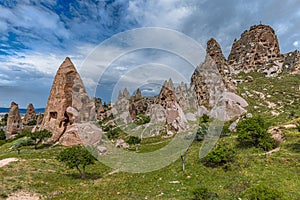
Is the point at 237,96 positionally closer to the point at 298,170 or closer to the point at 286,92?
the point at 286,92

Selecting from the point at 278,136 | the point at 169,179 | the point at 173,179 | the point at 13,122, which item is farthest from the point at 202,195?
the point at 13,122

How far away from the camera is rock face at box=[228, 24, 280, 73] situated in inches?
4092

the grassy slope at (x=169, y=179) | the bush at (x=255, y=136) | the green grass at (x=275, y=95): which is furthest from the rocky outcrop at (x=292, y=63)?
the bush at (x=255, y=136)

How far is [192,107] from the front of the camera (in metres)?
62.7

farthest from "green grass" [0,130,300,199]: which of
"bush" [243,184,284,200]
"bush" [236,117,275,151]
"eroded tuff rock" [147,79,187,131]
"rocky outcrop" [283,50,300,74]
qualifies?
"rocky outcrop" [283,50,300,74]

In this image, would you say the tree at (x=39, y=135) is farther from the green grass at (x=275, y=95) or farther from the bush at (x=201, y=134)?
the green grass at (x=275, y=95)

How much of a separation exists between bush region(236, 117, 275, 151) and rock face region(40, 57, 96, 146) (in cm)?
3521

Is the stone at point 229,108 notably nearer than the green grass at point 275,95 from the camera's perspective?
Yes

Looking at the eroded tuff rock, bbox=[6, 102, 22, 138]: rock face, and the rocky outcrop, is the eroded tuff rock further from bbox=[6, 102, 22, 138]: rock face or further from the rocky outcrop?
the rocky outcrop

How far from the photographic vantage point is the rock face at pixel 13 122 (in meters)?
58.6

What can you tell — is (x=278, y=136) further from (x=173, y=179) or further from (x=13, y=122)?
(x=13, y=122)

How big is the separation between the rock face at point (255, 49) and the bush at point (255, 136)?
285ft

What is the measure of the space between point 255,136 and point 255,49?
10108 cm

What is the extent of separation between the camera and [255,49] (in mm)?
105625
